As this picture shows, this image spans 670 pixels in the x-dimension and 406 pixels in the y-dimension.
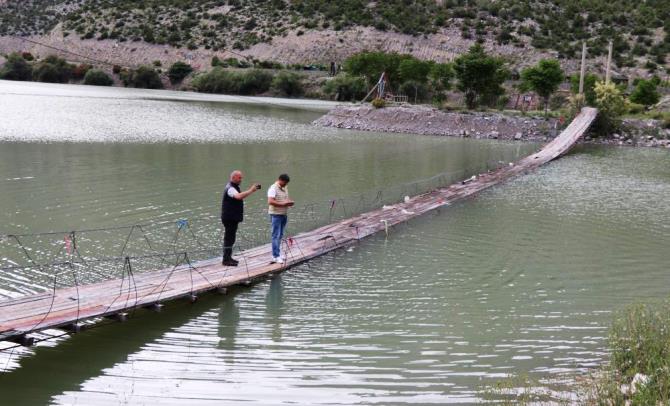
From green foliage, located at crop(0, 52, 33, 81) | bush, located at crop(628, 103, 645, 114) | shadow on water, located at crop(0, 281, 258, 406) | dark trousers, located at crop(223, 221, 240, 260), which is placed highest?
green foliage, located at crop(0, 52, 33, 81)

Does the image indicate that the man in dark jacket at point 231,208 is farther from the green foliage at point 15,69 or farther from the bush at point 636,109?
the green foliage at point 15,69

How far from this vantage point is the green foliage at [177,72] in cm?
9219

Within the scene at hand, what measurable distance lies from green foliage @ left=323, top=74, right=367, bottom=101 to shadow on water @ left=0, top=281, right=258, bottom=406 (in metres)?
63.7

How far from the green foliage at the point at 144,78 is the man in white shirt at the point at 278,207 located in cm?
8130

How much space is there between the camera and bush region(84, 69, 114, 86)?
294ft

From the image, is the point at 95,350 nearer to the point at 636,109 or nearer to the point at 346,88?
the point at 636,109

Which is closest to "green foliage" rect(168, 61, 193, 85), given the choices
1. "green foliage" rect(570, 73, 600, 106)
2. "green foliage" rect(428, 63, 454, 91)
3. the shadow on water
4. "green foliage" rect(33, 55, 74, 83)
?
"green foliage" rect(33, 55, 74, 83)

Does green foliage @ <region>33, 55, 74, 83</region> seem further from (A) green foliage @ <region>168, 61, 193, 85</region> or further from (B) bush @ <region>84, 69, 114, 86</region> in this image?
(A) green foliage @ <region>168, 61, 193, 85</region>

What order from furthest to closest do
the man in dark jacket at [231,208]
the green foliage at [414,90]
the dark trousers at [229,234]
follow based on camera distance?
the green foliage at [414,90] → the dark trousers at [229,234] → the man in dark jacket at [231,208]

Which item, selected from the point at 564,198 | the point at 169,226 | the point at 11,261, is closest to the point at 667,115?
the point at 564,198

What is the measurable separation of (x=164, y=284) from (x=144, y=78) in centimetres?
8312

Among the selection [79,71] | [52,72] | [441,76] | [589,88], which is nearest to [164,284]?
[589,88]

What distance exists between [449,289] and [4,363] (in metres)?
7.18

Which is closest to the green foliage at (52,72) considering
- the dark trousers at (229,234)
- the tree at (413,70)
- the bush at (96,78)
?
the bush at (96,78)
